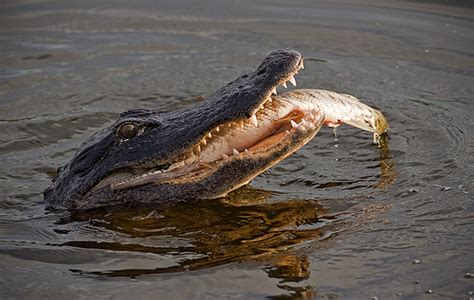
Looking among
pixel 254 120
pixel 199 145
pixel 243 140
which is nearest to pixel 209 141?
pixel 199 145

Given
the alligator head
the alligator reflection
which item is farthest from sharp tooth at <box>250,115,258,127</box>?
the alligator reflection

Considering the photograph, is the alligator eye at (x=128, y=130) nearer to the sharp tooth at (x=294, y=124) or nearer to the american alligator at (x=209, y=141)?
the american alligator at (x=209, y=141)

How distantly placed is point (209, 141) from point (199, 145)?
62mm

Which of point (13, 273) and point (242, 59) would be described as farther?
point (242, 59)

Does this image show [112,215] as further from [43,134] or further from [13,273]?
[43,134]

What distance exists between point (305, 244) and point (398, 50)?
12.8ft

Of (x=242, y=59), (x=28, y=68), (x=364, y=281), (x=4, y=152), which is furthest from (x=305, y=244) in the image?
(x=28, y=68)

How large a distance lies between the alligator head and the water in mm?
178

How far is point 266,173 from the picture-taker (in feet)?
19.4

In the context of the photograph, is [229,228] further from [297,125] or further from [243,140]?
[297,125]

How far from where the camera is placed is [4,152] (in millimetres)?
6641

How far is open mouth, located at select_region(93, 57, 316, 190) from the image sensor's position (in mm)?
4922

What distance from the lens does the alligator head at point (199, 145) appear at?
468cm

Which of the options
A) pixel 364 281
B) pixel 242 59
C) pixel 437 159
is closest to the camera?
pixel 364 281
